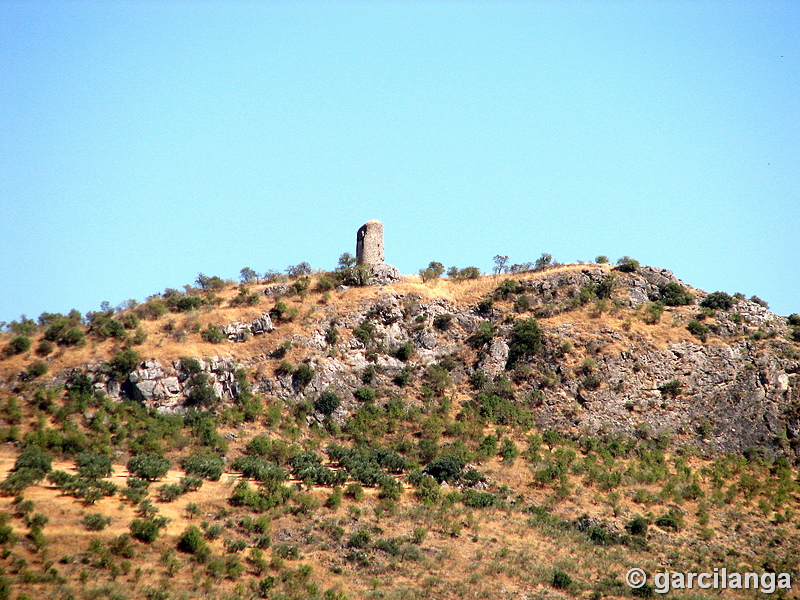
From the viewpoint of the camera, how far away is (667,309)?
62.4m

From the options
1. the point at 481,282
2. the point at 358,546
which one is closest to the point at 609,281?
the point at 481,282

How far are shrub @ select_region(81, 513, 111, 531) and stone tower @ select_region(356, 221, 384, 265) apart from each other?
32.1 meters

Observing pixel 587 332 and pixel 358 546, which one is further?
pixel 587 332

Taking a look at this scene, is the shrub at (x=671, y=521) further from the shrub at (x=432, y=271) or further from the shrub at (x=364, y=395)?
the shrub at (x=432, y=271)

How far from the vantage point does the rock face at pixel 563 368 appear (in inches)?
2117

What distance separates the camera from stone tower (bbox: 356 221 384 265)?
65125 millimetres

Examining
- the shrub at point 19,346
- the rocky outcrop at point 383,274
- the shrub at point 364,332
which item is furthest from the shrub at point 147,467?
the rocky outcrop at point 383,274

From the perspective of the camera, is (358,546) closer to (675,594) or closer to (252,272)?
(675,594)

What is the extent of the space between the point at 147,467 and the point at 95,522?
690 cm

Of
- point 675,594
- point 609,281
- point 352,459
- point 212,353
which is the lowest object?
point 675,594

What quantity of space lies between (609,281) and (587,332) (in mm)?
6182

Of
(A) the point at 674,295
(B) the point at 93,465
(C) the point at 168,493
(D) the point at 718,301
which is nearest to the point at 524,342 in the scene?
(A) the point at 674,295

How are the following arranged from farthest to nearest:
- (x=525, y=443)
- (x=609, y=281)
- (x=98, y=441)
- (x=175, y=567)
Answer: (x=609, y=281), (x=525, y=443), (x=98, y=441), (x=175, y=567)

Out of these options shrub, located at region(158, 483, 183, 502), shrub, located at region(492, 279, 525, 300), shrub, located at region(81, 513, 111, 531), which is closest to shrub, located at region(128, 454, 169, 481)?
shrub, located at region(158, 483, 183, 502)
